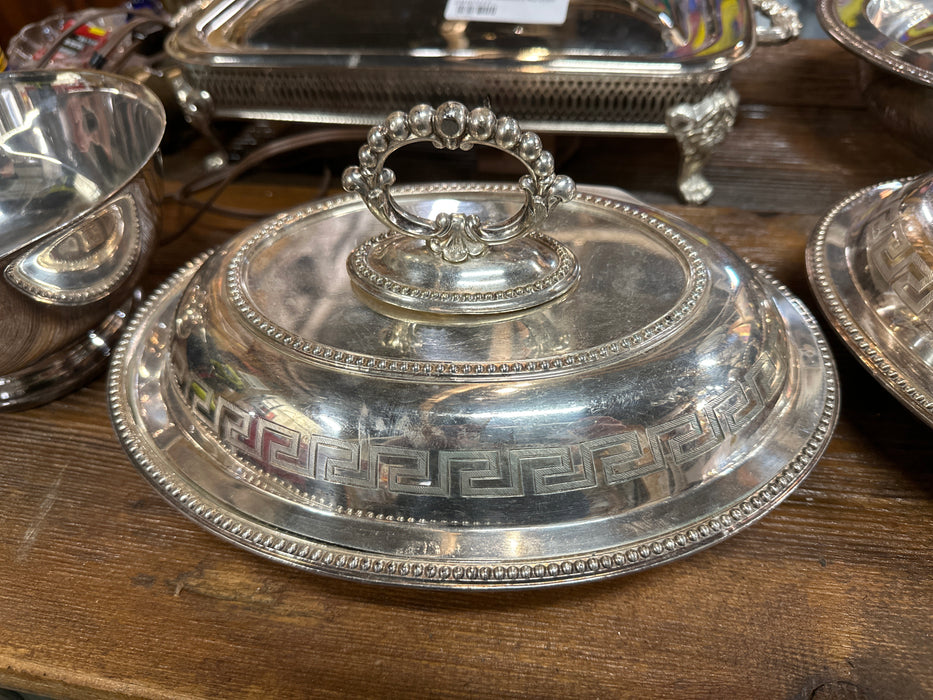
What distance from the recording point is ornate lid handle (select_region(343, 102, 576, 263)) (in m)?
0.49

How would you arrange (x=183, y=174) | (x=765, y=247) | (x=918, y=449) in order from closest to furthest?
(x=918, y=449), (x=765, y=247), (x=183, y=174)

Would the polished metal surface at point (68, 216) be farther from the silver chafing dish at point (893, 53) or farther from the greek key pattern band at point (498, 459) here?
the silver chafing dish at point (893, 53)

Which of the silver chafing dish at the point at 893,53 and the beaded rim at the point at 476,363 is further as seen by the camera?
the silver chafing dish at the point at 893,53

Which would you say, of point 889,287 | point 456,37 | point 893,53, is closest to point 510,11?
point 456,37

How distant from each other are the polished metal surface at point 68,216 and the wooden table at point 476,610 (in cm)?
9

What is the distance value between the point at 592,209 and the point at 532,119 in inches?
10.5

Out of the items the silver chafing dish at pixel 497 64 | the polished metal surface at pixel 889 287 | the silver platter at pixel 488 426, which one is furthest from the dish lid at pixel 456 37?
the silver platter at pixel 488 426

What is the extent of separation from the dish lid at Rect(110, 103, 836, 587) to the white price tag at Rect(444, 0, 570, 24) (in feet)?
1.43

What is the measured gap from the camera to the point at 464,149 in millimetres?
520

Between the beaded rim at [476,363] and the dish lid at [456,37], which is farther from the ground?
the dish lid at [456,37]

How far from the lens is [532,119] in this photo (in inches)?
34.0

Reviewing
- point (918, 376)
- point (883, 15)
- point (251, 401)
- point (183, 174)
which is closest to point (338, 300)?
point (251, 401)

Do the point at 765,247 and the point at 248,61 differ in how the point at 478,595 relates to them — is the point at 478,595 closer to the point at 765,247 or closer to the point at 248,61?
the point at 765,247

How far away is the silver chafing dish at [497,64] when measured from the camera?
0.82 meters
